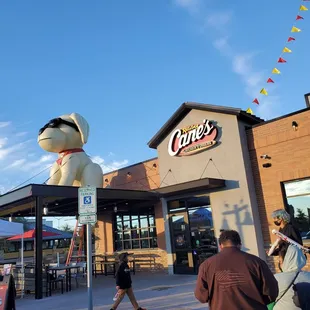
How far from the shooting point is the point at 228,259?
9.86 feet

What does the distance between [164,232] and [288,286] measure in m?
10.9

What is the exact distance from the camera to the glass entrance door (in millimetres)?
13281

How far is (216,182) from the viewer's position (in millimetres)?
12172

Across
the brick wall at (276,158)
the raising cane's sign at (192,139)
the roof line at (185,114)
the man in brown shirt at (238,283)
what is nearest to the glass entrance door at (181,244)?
the raising cane's sign at (192,139)

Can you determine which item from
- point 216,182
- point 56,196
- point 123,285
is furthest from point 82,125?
point 123,285

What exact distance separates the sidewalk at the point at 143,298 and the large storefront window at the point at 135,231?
3.52m

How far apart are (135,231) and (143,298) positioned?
7.29 meters

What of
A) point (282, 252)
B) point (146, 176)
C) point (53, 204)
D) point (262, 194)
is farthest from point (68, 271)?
point (282, 252)

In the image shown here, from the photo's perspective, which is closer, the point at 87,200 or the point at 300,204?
the point at 87,200

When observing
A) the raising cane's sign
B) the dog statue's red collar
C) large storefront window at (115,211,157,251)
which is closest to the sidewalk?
large storefront window at (115,211,157,251)

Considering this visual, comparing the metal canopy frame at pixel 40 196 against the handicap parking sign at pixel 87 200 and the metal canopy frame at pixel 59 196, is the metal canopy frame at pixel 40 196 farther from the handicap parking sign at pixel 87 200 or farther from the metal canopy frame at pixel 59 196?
the handicap parking sign at pixel 87 200

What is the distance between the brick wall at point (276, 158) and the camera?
11141 mm

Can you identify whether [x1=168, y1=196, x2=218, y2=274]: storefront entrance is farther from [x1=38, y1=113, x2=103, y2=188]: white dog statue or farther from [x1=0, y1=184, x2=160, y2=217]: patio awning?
[x1=38, y1=113, x2=103, y2=188]: white dog statue

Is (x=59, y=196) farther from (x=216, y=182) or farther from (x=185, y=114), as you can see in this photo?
(x=185, y=114)
